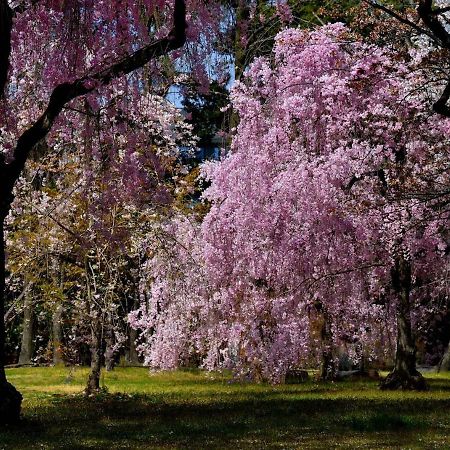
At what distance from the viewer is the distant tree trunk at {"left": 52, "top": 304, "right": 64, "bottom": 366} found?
1706cm

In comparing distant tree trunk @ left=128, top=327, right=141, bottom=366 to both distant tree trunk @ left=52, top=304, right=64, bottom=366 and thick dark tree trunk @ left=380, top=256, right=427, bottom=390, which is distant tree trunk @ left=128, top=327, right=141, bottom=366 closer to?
distant tree trunk @ left=52, top=304, right=64, bottom=366

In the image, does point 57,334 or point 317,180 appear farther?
point 57,334

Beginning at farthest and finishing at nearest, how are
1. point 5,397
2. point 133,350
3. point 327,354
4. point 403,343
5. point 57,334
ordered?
point 133,350
point 57,334
point 327,354
point 403,343
point 5,397

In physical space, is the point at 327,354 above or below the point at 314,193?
below

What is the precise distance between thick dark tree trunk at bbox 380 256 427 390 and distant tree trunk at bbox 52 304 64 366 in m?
7.01

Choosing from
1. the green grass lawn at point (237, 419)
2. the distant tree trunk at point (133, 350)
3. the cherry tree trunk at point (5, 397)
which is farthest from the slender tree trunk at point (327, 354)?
the distant tree trunk at point (133, 350)

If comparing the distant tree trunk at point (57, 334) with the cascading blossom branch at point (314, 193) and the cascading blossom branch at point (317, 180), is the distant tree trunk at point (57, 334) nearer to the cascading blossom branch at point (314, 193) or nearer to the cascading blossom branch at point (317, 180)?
the cascading blossom branch at point (314, 193)

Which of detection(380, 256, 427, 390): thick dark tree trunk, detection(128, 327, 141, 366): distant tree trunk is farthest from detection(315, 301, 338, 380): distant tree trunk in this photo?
detection(128, 327, 141, 366): distant tree trunk

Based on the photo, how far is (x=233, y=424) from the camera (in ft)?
33.9

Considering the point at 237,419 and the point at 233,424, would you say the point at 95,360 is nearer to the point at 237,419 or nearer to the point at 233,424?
the point at 237,419

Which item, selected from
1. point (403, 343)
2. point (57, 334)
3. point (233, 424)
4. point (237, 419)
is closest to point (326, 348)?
point (403, 343)

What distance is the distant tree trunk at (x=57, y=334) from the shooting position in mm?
17062

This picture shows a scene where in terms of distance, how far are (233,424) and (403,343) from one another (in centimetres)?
908

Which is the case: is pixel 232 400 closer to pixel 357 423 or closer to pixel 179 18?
pixel 357 423
